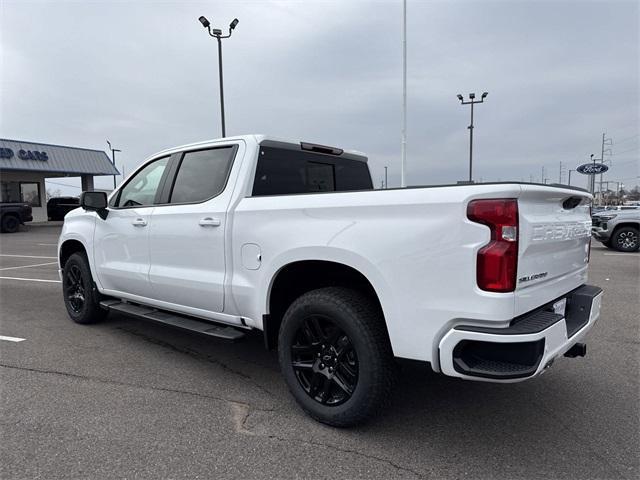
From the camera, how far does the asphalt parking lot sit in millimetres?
2564

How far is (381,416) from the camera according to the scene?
3.09 m

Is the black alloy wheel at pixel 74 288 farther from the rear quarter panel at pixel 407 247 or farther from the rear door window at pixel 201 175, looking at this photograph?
the rear quarter panel at pixel 407 247

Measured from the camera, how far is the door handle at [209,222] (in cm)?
353

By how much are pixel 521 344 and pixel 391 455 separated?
1002 mm

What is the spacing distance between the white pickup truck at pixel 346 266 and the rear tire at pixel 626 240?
445 inches

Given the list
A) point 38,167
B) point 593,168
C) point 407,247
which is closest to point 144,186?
point 407,247

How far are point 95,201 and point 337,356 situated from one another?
3119 mm

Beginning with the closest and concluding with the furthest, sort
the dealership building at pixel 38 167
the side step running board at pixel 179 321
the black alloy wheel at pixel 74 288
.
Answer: the side step running board at pixel 179 321 < the black alloy wheel at pixel 74 288 < the dealership building at pixel 38 167

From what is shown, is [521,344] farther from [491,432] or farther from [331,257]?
[331,257]

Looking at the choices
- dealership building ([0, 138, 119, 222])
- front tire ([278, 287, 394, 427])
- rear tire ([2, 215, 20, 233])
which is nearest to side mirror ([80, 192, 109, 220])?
front tire ([278, 287, 394, 427])

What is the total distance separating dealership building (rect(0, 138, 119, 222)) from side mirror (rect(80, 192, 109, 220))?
1018 inches

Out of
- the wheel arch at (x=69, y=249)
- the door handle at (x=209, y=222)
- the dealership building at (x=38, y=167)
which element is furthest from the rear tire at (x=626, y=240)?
the dealership building at (x=38, y=167)

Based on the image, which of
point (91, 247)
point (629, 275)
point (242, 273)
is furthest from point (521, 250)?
point (629, 275)

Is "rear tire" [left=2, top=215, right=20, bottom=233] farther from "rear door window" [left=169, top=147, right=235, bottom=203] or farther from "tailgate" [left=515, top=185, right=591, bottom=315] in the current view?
"tailgate" [left=515, top=185, right=591, bottom=315]
